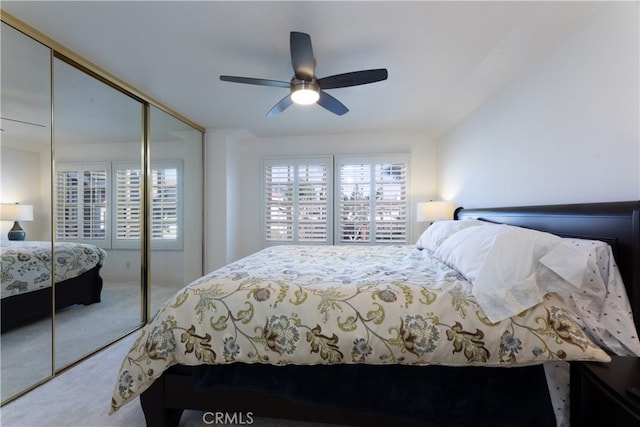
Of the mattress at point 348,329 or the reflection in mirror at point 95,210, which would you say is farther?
the reflection in mirror at point 95,210

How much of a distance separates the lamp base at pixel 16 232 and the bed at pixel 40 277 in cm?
3

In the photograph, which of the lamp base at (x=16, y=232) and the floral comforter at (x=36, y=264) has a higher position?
the lamp base at (x=16, y=232)

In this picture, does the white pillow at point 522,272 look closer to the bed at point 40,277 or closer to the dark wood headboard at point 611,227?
the dark wood headboard at point 611,227

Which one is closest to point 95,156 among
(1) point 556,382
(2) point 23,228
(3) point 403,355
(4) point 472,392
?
(2) point 23,228

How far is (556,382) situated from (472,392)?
35 cm

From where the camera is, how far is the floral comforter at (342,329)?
107cm

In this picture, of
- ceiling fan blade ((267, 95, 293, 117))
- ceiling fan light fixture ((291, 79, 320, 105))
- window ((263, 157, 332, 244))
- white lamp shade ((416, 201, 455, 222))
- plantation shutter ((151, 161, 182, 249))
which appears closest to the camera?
ceiling fan light fixture ((291, 79, 320, 105))

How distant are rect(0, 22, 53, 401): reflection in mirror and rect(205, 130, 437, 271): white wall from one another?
6.68 feet

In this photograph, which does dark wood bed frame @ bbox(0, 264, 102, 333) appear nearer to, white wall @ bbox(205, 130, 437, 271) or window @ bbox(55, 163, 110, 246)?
window @ bbox(55, 163, 110, 246)

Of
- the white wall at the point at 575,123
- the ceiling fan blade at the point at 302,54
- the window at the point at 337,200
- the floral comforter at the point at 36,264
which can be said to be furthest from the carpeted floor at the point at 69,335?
the white wall at the point at 575,123

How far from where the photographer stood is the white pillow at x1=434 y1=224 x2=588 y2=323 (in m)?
1.06

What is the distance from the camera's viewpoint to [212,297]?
126cm

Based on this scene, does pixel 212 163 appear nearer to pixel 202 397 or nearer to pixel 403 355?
pixel 202 397

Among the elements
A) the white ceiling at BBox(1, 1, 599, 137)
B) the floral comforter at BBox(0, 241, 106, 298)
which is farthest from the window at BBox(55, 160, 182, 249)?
the white ceiling at BBox(1, 1, 599, 137)
